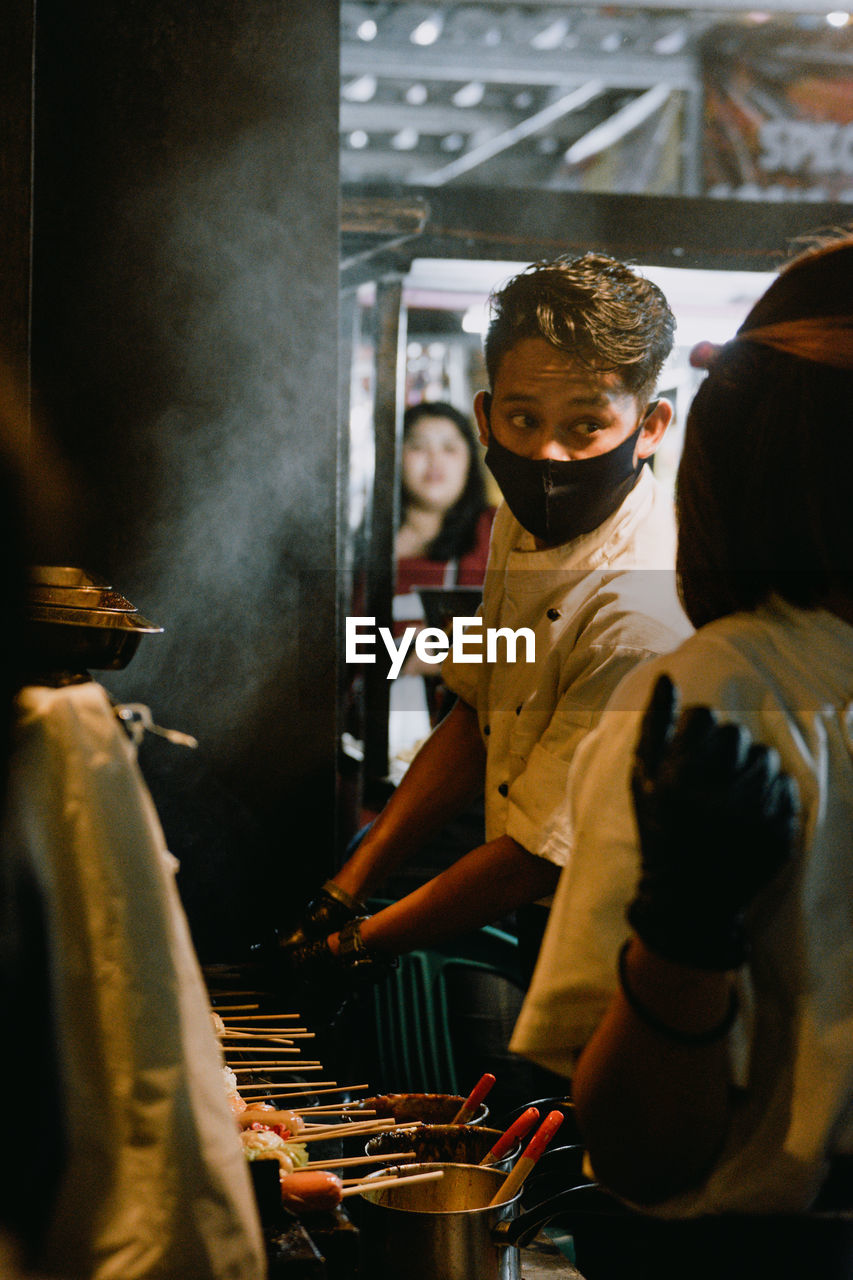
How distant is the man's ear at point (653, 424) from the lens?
8.14ft

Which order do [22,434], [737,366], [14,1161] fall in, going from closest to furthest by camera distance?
1. [14,1161]
2. [22,434]
3. [737,366]

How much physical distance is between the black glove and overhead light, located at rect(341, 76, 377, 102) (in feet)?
18.9

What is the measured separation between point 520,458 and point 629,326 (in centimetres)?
36

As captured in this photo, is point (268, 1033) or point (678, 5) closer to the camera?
point (268, 1033)

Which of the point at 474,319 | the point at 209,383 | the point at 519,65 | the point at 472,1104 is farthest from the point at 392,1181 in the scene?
the point at 519,65

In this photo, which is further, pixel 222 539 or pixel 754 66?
pixel 754 66

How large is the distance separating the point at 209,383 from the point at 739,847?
2.20 metres

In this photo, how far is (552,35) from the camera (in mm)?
6348

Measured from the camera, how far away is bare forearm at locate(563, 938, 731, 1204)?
40.4 inches

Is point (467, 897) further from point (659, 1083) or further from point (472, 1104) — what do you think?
point (659, 1083)

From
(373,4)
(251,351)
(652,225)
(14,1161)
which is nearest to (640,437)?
(251,351)

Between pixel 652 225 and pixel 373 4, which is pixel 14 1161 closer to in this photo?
pixel 652 225

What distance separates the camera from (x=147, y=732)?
2.78 m

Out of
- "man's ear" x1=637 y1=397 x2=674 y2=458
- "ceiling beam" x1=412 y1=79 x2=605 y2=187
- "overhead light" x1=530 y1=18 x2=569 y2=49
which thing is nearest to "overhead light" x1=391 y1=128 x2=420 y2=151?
"ceiling beam" x1=412 y1=79 x2=605 y2=187
